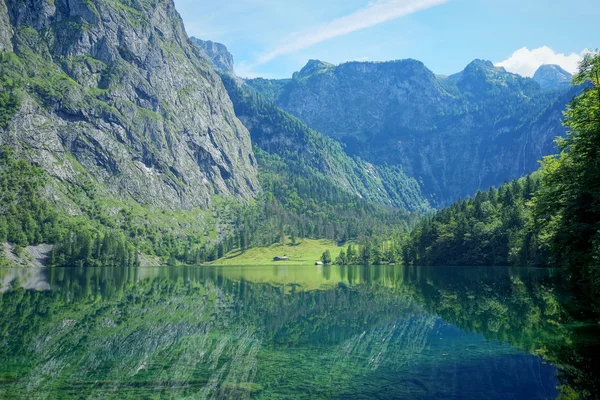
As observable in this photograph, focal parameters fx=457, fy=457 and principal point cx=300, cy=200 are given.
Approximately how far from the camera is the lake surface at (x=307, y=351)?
896 inches

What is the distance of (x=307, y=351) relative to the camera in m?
32.1

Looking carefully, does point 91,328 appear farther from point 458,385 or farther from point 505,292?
point 505,292

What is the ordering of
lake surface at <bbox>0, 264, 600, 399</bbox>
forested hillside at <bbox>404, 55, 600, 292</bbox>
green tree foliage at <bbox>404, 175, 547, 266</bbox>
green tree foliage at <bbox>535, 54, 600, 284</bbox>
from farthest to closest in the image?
green tree foliage at <bbox>404, 175, 547, 266</bbox>, forested hillside at <bbox>404, 55, 600, 292</bbox>, green tree foliage at <bbox>535, 54, 600, 284</bbox>, lake surface at <bbox>0, 264, 600, 399</bbox>

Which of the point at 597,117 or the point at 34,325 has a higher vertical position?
the point at 597,117

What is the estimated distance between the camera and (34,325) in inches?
1695

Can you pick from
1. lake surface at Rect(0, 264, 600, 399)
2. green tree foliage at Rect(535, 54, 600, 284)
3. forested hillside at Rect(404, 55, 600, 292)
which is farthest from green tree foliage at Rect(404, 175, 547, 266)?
lake surface at Rect(0, 264, 600, 399)

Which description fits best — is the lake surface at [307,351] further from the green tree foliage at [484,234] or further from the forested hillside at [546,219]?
the green tree foliage at [484,234]

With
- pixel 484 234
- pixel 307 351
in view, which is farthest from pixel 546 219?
pixel 484 234

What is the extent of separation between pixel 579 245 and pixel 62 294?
239ft

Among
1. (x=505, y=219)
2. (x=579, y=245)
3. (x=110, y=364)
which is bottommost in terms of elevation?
(x=110, y=364)

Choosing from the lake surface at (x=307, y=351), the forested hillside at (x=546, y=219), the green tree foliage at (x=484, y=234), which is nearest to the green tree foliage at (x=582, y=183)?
the forested hillside at (x=546, y=219)

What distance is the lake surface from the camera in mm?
22766

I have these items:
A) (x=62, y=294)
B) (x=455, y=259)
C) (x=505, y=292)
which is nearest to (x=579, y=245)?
(x=505, y=292)

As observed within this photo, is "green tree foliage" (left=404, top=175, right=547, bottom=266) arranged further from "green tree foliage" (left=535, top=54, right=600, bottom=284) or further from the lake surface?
the lake surface
